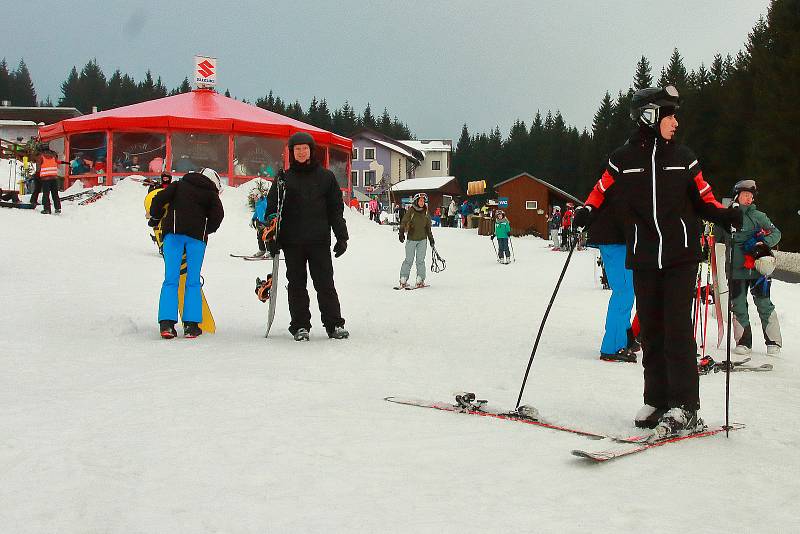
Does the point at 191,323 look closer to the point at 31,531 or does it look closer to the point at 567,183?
the point at 31,531

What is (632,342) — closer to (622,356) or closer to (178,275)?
(622,356)

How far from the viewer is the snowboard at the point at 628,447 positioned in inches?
143

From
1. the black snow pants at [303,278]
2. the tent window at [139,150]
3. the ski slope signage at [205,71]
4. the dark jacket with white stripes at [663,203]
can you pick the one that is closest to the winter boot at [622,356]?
the black snow pants at [303,278]

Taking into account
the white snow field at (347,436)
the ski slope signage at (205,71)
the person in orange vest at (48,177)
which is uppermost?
the ski slope signage at (205,71)

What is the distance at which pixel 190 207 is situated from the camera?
25.6ft

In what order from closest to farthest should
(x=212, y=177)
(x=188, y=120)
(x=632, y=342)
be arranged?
(x=632, y=342), (x=212, y=177), (x=188, y=120)

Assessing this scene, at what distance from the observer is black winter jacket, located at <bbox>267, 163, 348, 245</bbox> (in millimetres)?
7844

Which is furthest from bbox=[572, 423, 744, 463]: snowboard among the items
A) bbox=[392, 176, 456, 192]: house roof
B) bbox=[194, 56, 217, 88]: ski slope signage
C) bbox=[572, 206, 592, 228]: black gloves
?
bbox=[392, 176, 456, 192]: house roof

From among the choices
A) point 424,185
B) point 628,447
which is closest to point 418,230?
point 628,447

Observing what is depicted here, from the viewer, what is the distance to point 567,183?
94.2 m

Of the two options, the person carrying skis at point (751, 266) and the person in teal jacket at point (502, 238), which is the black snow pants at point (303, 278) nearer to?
the person carrying skis at point (751, 266)

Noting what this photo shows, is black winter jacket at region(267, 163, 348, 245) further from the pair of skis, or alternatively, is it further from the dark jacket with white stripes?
the dark jacket with white stripes

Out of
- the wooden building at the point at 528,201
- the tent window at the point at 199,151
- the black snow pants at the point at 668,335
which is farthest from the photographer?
the wooden building at the point at 528,201

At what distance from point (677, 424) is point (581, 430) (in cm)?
47
